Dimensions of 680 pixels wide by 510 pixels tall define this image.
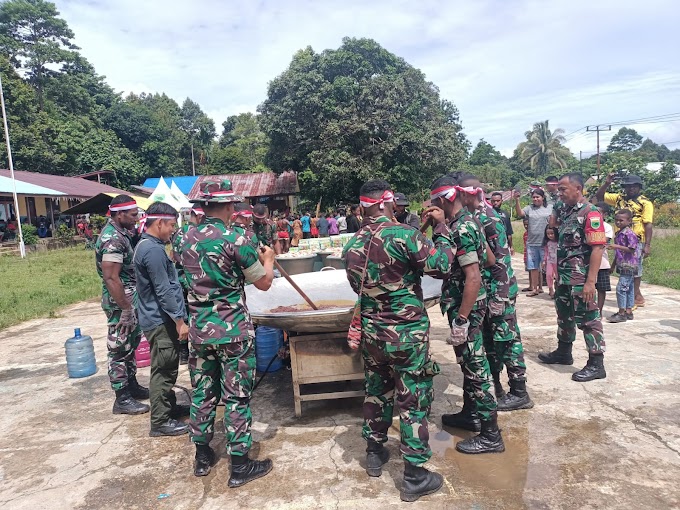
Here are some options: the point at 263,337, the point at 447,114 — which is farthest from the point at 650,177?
the point at 263,337

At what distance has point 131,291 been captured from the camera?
4.11 m

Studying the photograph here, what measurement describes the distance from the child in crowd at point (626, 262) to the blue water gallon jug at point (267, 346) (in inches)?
164

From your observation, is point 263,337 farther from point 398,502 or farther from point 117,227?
point 398,502

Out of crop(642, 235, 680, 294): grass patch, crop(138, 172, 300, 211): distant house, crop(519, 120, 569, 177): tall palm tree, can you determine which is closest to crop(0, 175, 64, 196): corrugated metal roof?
crop(138, 172, 300, 211): distant house

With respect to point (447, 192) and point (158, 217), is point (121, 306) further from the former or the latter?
point (447, 192)

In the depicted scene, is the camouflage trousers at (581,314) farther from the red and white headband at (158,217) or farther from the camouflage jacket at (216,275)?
the red and white headband at (158,217)

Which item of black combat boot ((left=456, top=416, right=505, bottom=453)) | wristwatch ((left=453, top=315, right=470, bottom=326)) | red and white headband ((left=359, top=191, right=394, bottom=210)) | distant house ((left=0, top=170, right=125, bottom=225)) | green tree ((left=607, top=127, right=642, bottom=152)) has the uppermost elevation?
green tree ((left=607, top=127, right=642, bottom=152))

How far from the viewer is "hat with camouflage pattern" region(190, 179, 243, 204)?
286 centimetres

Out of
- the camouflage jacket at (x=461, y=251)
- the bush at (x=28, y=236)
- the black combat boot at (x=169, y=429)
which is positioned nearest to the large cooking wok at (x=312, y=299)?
the camouflage jacket at (x=461, y=251)

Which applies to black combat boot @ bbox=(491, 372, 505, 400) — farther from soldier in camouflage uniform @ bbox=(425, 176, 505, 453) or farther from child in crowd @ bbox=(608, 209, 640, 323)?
child in crowd @ bbox=(608, 209, 640, 323)

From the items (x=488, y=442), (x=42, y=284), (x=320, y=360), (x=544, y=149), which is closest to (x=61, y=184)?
(x=42, y=284)

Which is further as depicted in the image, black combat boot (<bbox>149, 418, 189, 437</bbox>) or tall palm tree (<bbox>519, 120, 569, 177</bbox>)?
tall palm tree (<bbox>519, 120, 569, 177</bbox>)

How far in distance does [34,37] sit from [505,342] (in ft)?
149

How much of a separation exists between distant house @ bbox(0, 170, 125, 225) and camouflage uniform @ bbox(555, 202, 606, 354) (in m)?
20.1
